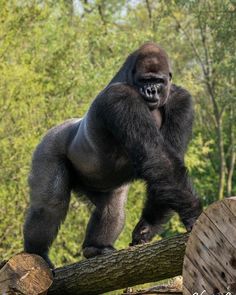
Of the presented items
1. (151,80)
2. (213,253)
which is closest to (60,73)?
(151,80)

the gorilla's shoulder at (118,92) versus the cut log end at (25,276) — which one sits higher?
the gorilla's shoulder at (118,92)

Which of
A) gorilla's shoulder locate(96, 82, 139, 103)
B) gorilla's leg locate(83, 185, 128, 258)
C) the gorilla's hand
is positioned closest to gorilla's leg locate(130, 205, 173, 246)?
the gorilla's hand

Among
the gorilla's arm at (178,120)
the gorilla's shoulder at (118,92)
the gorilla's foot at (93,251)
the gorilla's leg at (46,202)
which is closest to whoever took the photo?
the gorilla's shoulder at (118,92)

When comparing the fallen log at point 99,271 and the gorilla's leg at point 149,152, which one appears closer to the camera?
the fallen log at point 99,271

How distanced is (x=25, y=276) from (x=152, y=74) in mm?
1750

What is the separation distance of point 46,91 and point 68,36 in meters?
1.95

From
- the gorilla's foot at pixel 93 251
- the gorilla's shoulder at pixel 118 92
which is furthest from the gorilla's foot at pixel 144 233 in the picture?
the gorilla's shoulder at pixel 118 92

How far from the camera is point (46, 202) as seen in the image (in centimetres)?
605

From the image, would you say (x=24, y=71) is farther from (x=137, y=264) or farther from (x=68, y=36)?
(x=137, y=264)

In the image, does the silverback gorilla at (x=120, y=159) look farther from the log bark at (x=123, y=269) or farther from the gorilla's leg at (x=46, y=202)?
the log bark at (x=123, y=269)

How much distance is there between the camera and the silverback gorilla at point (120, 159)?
206 inches

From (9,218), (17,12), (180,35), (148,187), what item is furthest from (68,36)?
(148,187)

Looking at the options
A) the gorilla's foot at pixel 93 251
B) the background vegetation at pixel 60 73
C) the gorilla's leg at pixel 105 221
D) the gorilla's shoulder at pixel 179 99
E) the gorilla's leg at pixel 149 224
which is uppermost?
the gorilla's shoulder at pixel 179 99

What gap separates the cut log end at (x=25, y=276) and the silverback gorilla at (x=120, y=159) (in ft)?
1.12
